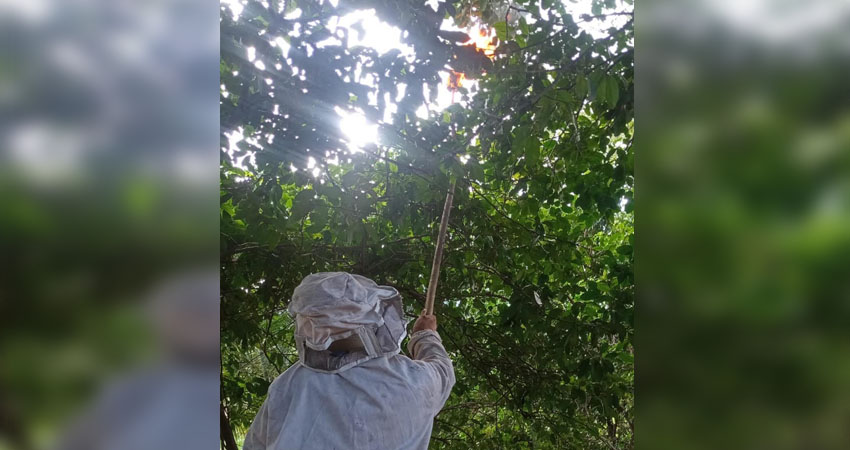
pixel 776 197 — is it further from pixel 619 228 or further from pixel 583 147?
pixel 619 228

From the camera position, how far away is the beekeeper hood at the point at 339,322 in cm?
239

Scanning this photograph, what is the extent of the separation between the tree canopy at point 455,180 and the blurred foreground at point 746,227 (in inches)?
64.2

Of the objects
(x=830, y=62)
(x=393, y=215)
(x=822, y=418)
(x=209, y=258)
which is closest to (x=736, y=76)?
(x=830, y=62)

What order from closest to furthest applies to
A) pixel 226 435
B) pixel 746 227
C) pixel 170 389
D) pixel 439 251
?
pixel 746 227 → pixel 170 389 → pixel 439 251 → pixel 226 435

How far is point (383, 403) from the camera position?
2.29m

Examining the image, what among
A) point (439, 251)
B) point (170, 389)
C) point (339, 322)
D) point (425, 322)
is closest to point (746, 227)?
point (170, 389)

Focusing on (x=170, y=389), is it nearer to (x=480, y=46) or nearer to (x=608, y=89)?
(x=608, y=89)

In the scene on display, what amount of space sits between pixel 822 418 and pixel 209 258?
1.65 feet

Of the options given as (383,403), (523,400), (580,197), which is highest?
(580,197)

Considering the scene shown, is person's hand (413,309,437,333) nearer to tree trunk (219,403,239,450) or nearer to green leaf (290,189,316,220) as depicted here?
green leaf (290,189,316,220)

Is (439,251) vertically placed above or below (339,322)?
above

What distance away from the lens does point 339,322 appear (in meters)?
2.38

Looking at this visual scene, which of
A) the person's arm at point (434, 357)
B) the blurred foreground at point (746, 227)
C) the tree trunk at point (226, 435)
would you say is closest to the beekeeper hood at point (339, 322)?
the person's arm at point (434, 357)

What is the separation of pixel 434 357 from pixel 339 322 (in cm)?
57
